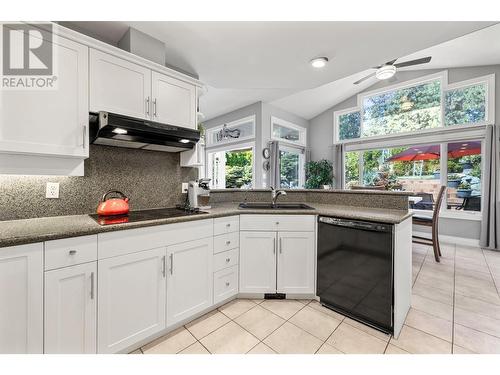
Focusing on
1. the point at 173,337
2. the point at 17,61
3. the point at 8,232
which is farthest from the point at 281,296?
the point at 17,61

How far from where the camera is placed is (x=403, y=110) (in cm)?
497

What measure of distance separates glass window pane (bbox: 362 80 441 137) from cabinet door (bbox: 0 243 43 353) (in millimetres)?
6295

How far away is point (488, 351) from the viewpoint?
4.85 feet

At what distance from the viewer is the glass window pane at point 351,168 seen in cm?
580

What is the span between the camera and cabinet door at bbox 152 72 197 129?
6.08 feet

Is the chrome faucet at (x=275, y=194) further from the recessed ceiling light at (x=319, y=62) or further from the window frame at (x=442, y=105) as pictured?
the window frame at (x=442, y=105)

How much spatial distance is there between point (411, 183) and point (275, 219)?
14.8 ft

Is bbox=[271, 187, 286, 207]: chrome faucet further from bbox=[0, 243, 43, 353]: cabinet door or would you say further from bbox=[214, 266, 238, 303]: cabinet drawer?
bbox=[0, 243, 43, 353]: cabinet door

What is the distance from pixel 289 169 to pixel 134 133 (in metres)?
4.94

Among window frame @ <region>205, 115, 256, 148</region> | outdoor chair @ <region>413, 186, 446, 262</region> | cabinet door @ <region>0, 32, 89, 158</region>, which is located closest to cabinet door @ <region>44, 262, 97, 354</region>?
cabinet door @ <region>0, 32, 89, 158</region>

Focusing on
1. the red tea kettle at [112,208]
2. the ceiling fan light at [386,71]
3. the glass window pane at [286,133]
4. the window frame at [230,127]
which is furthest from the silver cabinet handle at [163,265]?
the glass window pane at [286,133]

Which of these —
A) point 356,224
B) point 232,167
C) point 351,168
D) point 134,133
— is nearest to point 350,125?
point 351,168

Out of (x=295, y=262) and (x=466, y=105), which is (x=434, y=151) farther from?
(x=295, y=262)
